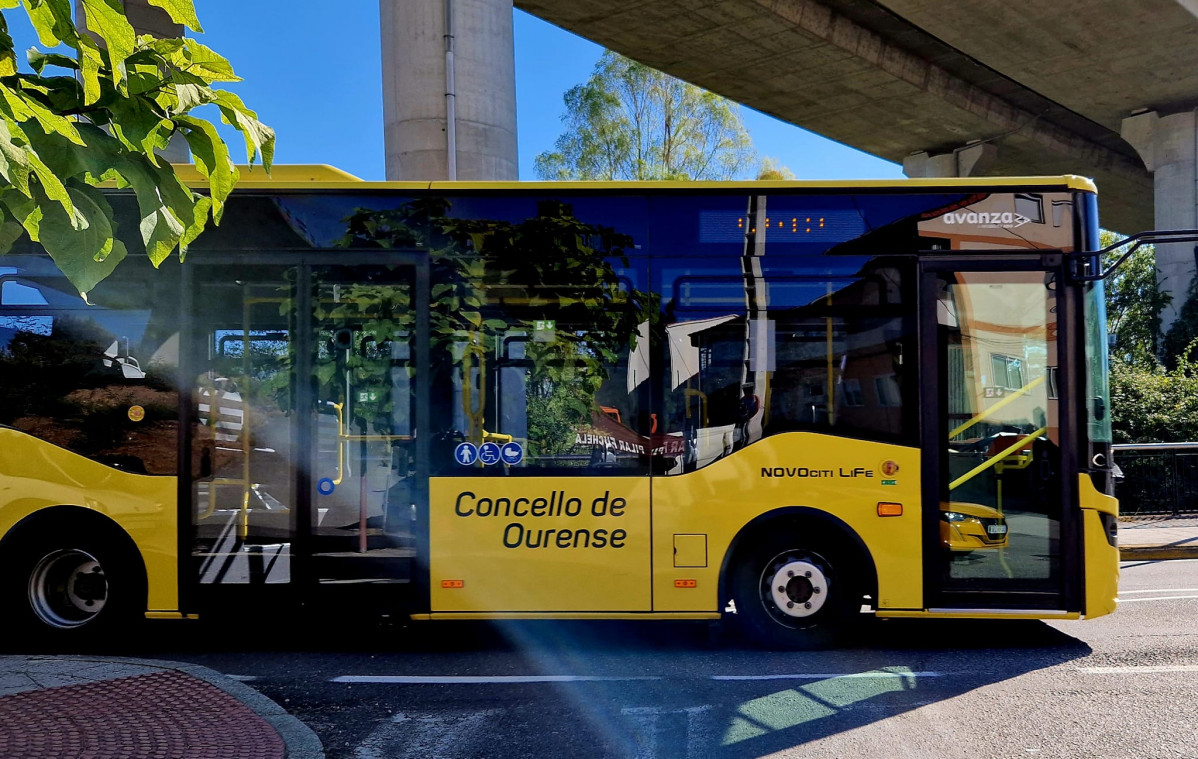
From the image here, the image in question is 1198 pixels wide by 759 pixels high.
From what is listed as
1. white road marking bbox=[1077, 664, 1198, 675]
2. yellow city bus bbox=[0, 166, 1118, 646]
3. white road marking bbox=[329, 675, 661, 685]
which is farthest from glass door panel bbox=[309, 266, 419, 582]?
white road marking bbox=[1077, 664, 1198, 675]

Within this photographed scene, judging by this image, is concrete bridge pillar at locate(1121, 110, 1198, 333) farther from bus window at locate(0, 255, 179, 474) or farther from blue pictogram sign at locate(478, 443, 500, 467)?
bus window at locate(0, 255, 179, 474)

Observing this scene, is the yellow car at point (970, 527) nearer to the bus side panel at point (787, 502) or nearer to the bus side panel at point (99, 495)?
the bus side panel at point (787, 502)

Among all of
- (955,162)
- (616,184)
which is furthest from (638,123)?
(616,184)

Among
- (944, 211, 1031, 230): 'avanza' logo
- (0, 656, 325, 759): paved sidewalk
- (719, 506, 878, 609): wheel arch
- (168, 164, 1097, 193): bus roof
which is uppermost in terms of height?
(168, 164, 1097, 193): bus roof

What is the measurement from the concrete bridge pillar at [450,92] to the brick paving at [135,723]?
793cm

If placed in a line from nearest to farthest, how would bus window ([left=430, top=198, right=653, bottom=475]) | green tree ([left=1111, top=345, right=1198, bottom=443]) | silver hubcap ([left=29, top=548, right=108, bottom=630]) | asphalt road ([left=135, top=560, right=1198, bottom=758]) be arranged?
1. asphalt road ([left=135, top=560, right=1198, bottom=758])
2. bus window ([left=430, top=198, right=653, bottom=475])
3. silver hubcap ([left=29, top=548, right=108, bottom=630])
4. green tree ([left=1111, top=345, right=1198, bottom=443])

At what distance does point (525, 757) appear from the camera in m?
4.49

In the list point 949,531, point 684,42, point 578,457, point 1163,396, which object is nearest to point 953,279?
point 949,531

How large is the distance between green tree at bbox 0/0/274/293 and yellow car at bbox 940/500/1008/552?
528cm

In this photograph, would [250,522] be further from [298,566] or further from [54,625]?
[54,625]

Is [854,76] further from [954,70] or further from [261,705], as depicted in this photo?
[261,705]

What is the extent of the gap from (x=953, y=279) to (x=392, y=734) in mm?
4864

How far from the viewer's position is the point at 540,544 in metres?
6.38

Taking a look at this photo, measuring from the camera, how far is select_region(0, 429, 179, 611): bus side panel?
254 inches
